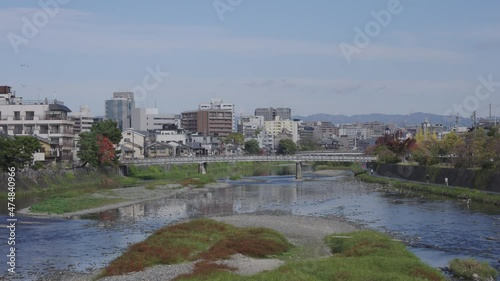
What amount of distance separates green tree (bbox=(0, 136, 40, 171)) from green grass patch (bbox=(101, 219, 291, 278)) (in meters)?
25.0

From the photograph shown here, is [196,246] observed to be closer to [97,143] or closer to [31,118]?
[97,143]

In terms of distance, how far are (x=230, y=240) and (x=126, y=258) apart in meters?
4.42

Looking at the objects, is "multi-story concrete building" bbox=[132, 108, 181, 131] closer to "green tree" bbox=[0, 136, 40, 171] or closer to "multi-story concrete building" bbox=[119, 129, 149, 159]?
"multi-story concrete building" bbox=[119, 129, 149, 159]

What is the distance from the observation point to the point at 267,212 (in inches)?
1567

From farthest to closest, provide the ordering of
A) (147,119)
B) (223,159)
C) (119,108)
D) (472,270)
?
(119,108), (147,119), (223,159), (472,270)

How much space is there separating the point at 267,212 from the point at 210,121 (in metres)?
122

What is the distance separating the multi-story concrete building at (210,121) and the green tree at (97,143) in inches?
3466

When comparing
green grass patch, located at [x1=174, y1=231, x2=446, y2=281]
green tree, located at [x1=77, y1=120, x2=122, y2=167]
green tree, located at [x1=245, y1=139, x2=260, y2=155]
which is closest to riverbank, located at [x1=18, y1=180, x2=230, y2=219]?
green tree, located at [x1=77, y1=120, x2=122, y2=167]

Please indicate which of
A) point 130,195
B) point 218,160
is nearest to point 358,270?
point 130,195

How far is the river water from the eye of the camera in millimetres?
24031

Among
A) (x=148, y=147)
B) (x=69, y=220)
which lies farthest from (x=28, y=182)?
(x=148, y=147)

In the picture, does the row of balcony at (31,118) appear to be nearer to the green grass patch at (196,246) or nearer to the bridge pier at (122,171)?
the bridge pier at (122,171)

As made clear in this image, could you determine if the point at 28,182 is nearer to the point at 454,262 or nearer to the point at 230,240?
the point at 230,240

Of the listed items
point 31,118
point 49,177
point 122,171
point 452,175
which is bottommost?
point 122,171
